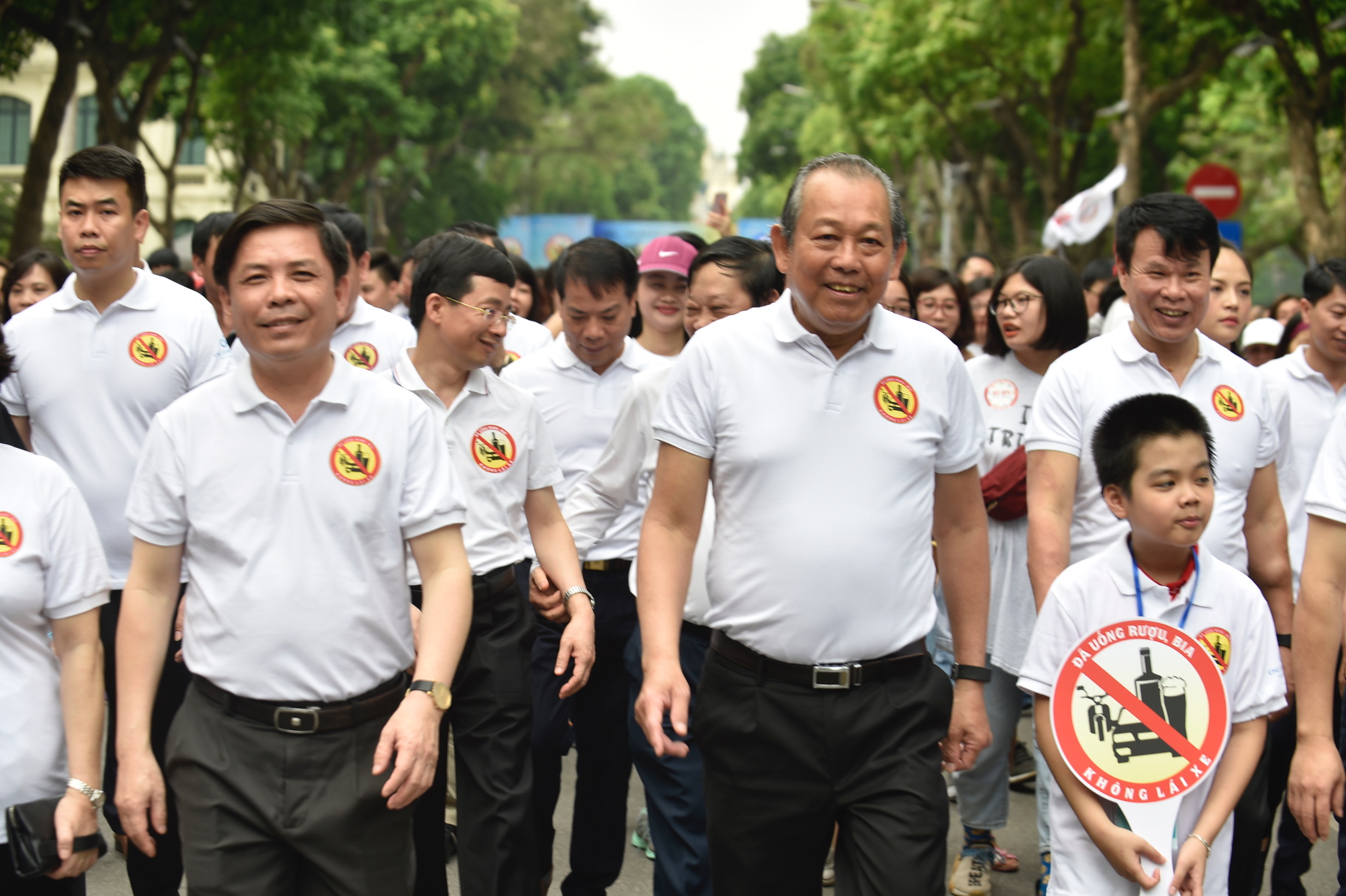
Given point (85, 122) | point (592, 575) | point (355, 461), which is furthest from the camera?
point (85, 122)

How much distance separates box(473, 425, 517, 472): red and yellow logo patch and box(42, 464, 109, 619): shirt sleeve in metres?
1.25

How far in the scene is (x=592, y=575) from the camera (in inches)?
197

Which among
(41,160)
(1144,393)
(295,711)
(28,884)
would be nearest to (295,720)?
(295,711)

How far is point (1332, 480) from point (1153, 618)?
2.00 ft

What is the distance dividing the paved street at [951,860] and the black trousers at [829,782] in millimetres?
1773

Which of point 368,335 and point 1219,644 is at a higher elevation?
point 368,335

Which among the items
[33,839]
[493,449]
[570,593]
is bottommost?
[33,839]

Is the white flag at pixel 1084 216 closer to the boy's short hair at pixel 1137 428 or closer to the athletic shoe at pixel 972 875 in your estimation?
the athletic shoe at pixel 972 875

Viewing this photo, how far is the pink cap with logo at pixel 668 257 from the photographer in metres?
5.45

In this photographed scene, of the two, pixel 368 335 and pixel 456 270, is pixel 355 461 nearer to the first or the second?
pixel 456 270

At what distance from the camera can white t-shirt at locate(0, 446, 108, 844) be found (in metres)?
3.12

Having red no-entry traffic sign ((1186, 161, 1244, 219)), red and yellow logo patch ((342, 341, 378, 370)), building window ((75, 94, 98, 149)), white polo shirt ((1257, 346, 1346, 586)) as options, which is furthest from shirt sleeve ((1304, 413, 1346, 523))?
building window ((75, 94, 98, 149))

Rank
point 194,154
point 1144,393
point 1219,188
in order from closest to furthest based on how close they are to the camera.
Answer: point 1144,393
point 1219,188
point 194,154

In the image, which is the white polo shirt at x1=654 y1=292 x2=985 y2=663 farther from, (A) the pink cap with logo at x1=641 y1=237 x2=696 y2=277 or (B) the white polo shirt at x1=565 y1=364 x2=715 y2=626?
(A) the pink cap with logo at x1=641 y1=237 x2=696 y2=277
